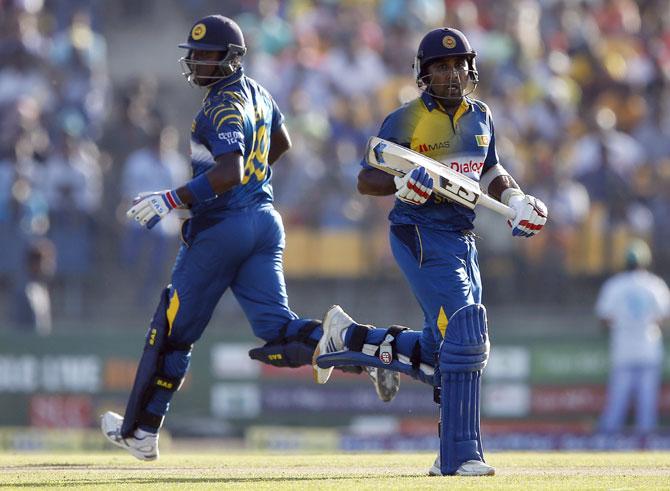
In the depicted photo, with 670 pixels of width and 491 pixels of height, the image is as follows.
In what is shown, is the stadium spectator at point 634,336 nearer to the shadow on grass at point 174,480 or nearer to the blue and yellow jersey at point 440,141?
the blue and yellow jersey at point 440,141

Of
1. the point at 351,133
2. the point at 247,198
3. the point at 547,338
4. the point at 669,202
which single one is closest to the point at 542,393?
the point at 547,338

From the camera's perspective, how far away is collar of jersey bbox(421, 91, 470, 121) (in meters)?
8.19

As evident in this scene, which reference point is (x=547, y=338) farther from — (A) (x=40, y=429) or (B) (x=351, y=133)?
(A) (x=40, y=429)

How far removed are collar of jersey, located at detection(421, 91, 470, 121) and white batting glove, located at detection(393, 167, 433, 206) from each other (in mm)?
658

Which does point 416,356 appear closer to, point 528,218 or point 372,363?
point 372,363

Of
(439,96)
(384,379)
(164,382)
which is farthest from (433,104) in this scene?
(164,382)

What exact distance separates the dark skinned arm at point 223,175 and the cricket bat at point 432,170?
811mm

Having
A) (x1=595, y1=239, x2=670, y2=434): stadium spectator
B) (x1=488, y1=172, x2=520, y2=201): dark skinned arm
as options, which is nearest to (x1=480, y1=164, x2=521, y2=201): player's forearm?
(x1=488, y1=172, x2=520, y2=201): dark skinned arm

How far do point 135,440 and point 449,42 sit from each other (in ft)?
10.4

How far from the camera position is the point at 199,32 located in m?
8.73

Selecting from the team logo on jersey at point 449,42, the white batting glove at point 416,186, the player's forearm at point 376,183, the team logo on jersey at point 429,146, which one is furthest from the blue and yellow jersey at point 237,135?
the team logo on jersey at point 449,42

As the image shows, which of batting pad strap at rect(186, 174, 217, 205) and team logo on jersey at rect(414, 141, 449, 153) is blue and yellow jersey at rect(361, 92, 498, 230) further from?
batting pad strap at rect(186, 174, 217, 205)

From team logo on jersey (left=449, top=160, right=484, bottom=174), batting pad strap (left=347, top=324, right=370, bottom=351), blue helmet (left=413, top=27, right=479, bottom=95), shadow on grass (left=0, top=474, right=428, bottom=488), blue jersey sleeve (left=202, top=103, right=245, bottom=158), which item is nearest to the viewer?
shadow on grass (left=0, top=474, right=428, bottom=488)

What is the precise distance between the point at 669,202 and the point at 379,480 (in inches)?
390
